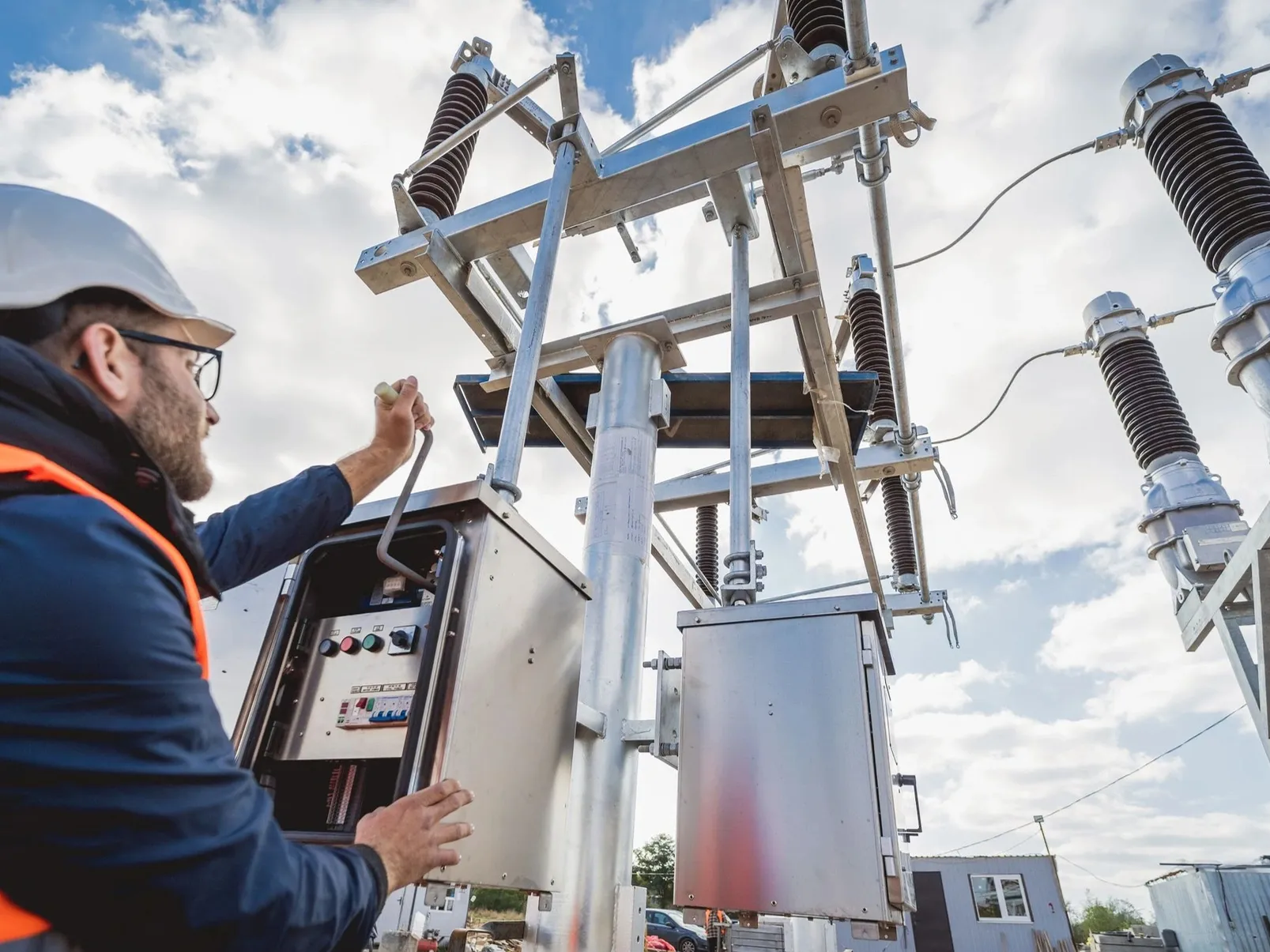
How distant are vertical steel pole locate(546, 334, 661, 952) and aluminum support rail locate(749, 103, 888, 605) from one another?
0.86m

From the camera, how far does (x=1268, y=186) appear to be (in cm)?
314

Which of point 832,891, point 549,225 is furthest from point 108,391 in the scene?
point 832,891

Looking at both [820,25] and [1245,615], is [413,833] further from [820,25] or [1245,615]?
[1245,615]

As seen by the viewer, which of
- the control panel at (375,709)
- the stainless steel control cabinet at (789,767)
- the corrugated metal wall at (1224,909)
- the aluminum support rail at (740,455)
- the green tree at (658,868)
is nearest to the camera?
the control panel at (375,709)

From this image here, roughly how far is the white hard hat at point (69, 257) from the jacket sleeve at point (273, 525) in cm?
Result: 63

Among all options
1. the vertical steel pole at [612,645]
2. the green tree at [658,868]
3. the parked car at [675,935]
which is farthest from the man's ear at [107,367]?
the green tree at [658,868]

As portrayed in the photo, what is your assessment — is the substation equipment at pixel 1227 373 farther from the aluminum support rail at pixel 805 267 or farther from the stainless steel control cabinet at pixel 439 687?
the stainless steel control cabinet at pixel 439 687

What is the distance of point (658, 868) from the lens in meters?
39.3

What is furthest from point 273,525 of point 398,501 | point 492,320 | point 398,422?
point 492,320

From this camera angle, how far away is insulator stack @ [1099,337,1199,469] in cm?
461

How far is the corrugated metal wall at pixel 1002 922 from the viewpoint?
19641 millimetres

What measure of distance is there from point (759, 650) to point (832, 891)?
2.51 ft

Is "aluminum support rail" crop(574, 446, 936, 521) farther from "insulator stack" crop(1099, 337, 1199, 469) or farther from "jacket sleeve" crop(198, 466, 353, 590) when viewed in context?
"jacket sleeve" crop(198, 466, 353, 590)

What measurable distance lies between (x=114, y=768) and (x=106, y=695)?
75 millimetres
